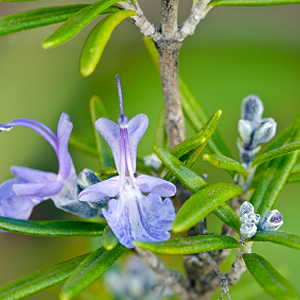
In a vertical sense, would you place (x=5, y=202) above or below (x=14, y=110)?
below

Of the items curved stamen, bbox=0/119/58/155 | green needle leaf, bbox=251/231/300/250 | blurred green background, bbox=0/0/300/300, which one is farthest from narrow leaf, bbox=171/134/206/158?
blurred green background, bbox=0/0/300/300

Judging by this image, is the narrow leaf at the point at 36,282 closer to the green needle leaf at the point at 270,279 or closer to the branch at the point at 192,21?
the green needle leaf at the point at 270,279

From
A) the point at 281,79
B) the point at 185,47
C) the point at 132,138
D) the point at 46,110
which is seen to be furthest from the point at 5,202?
the point at 281,79

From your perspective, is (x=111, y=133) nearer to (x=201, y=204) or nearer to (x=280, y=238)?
(x=201, y=204)

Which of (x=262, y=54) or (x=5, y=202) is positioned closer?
(x=5, y=202)

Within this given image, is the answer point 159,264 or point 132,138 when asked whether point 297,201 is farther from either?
point 132,138

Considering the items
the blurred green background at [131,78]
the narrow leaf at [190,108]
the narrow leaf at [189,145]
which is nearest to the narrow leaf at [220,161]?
the narrow leaf at [189,145]

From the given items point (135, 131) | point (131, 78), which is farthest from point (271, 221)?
point (131, 78)
